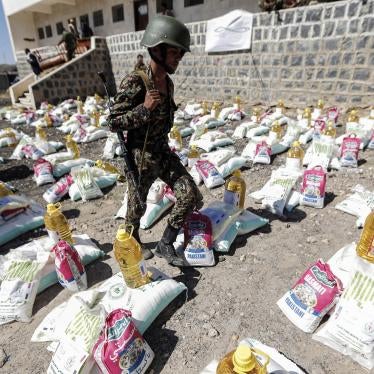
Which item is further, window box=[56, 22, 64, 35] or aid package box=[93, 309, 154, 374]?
window box=[56, 22, 64, 35]

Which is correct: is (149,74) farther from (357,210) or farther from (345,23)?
(345,23)

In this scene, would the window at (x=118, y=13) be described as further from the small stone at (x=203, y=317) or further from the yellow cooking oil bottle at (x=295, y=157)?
the small stone at (x=203, y=317)

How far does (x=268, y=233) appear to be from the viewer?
2.83m

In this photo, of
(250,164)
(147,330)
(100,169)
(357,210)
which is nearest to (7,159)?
(100,169)

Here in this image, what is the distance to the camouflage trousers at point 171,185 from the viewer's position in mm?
2143

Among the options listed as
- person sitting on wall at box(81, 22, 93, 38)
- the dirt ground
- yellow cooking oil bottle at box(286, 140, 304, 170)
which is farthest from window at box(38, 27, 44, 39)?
yellow cooking oil bottle at box(286, 140, 304, 170)

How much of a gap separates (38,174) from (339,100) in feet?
20.2

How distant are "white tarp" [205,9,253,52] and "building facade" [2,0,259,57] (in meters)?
3.10

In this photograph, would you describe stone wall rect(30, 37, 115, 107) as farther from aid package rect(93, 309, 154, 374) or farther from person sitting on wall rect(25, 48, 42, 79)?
aid package rect(93, 309, 154, 374)

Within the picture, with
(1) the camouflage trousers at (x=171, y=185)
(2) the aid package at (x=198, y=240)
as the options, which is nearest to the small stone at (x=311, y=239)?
(2) the aid package at (x=198, y=240)

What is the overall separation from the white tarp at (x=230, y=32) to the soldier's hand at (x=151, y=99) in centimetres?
647

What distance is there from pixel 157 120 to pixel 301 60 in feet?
19.1

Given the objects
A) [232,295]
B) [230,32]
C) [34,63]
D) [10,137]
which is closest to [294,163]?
[232,295]

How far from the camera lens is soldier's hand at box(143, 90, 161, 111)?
1.85 meters
